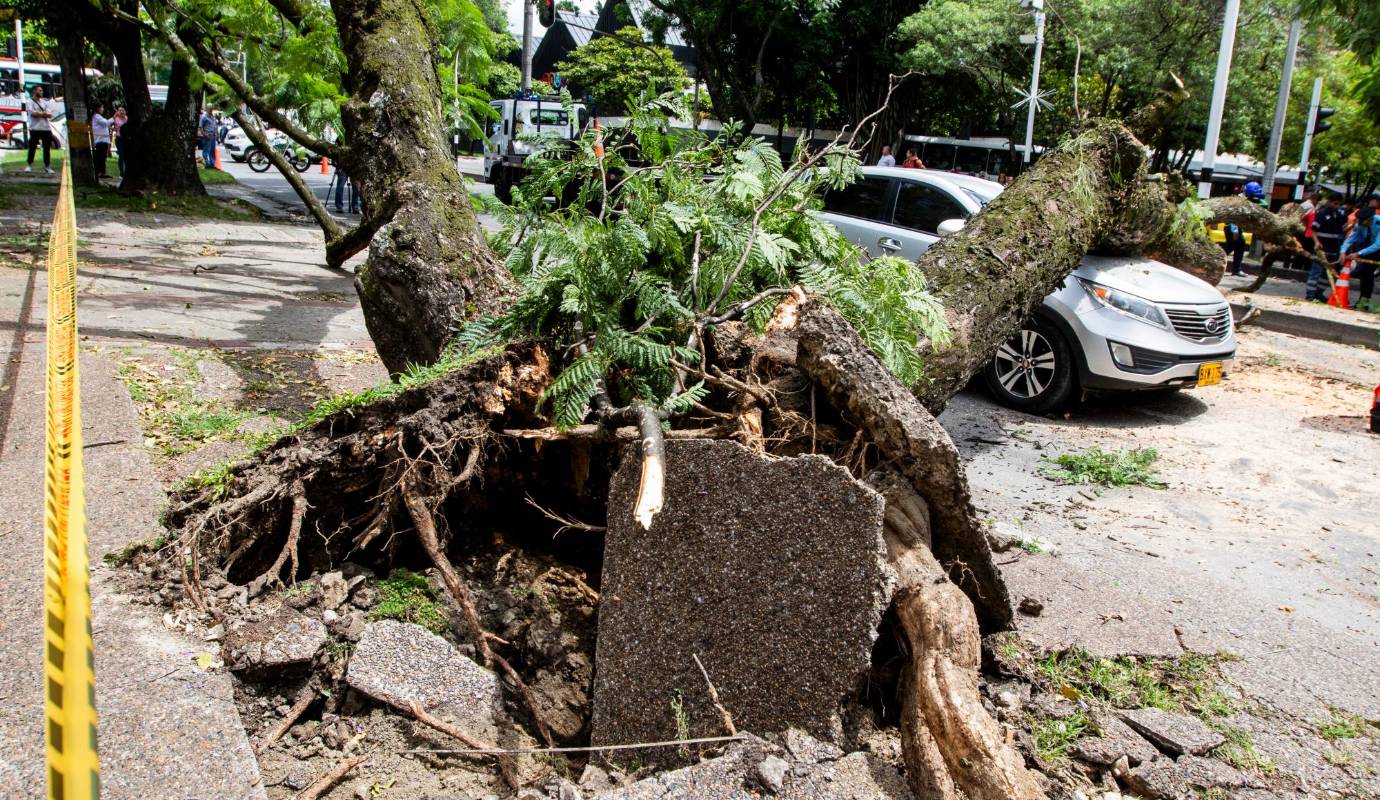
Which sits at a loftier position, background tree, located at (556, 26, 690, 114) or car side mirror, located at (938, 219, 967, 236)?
background tree, located at (556, 26, 690, 114)

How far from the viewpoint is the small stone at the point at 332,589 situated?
3.42 metres

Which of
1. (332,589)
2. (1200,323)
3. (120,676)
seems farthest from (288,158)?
(120,676)

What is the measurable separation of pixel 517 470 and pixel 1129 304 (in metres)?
5.30

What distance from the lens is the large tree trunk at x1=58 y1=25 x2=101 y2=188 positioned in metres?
18.3

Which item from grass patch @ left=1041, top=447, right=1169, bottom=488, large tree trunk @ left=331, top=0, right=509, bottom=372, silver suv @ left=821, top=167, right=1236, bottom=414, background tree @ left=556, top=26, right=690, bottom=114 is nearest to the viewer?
large tree trunk @ left=331, top=0, right=509, bottom=372

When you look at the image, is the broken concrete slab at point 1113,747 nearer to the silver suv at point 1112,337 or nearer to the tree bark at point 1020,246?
the tree bark at point 1020,246

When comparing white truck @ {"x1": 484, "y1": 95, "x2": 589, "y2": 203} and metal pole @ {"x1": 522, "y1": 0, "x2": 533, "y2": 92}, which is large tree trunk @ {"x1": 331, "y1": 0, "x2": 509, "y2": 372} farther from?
metal pole @ {"x1": 522, "y1": 0, "x2": 533, "y2": 92}

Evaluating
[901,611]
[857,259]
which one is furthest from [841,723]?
[857,259]

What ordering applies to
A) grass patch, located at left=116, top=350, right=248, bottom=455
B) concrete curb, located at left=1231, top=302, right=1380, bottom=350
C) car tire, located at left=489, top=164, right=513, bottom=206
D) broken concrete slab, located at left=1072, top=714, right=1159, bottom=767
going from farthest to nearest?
car tire, located at left=489, top=164, right=513, bottom=206, concrete curb, located at left=1231, top=302, right=1380, bottom=350, grass patch, located at left=116, top=350, right=248, bottom=455, broken concrete slab, located at left=1072, top=714, right=1159, bottom=767

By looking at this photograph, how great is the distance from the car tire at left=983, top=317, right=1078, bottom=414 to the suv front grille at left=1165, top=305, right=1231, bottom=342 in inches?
32.1

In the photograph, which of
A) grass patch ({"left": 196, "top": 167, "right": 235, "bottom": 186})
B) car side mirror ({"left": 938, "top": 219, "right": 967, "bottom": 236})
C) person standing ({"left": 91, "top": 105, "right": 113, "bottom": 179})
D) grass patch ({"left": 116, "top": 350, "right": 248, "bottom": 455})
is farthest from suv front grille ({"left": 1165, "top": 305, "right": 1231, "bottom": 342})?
grass patch ({"left": 196, "top": 167, "right": 235, "bottom": 186})

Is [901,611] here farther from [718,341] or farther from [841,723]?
[718,341]

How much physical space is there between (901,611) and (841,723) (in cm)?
44

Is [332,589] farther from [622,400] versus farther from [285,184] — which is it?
[285,184]
